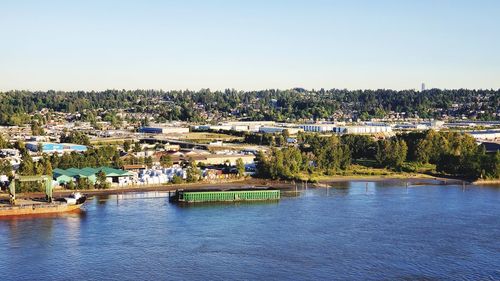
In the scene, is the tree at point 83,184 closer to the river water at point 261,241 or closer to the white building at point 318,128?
the river water at point 261,241

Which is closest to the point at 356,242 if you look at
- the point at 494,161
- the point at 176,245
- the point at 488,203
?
the point at 176,245

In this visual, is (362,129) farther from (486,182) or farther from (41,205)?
(41,205)

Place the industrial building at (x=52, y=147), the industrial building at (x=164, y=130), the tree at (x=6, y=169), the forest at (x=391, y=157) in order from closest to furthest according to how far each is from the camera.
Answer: the tree at (x=6, y=169) → the forest at (x=391, y=157) → the industrial building at (x=52, y=147) → the industrial building at (x=164, y=130)

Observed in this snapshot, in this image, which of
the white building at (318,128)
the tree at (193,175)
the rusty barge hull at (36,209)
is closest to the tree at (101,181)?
the tree at (193,175)

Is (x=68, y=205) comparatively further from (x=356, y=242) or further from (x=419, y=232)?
(x=419, y=232)

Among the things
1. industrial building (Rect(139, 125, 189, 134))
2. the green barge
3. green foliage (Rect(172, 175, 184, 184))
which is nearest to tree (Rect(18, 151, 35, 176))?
green foliage (Rect(172, 175, 184, 184))

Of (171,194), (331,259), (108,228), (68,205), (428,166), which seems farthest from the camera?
(428,166)

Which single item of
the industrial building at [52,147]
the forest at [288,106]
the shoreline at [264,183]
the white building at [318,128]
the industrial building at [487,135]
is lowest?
the shoreline at [264,183]
